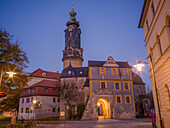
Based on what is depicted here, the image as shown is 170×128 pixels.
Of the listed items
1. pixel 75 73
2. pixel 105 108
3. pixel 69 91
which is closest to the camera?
pixel 69 91

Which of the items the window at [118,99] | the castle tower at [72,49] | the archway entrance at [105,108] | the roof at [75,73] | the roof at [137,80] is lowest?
the archway entrance at [105,108]

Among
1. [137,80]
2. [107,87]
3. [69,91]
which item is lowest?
[69,91]

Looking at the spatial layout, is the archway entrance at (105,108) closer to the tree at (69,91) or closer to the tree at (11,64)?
the tree at (69,91)

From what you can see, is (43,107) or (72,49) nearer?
(43,107)

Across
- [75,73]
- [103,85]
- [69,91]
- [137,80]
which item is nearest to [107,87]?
[103,85]

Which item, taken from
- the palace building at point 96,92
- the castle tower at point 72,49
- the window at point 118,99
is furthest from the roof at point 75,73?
the castle tower at point 72,49

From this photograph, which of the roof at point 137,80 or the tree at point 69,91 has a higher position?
the roof at point 137,80

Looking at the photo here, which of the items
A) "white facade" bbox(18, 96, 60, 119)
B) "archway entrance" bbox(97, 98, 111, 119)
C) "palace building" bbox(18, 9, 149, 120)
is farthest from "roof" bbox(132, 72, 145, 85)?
"white facade" bbox(18, 96, 60, 119)

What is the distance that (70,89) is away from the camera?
35812 mm

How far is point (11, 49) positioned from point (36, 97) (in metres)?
23.9

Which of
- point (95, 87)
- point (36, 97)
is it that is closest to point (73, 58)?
point (36, 97)

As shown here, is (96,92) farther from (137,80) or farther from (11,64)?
(11,64)

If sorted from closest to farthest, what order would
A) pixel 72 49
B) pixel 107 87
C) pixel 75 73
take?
pixel 107 87, pixel 75 73, pixel 72 49

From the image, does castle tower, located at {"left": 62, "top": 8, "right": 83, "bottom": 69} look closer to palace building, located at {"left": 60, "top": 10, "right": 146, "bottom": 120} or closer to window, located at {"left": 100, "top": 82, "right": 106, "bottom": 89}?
palace building, located at {"left": 60, "top": 10, "right": 146, "bottom": 120}
